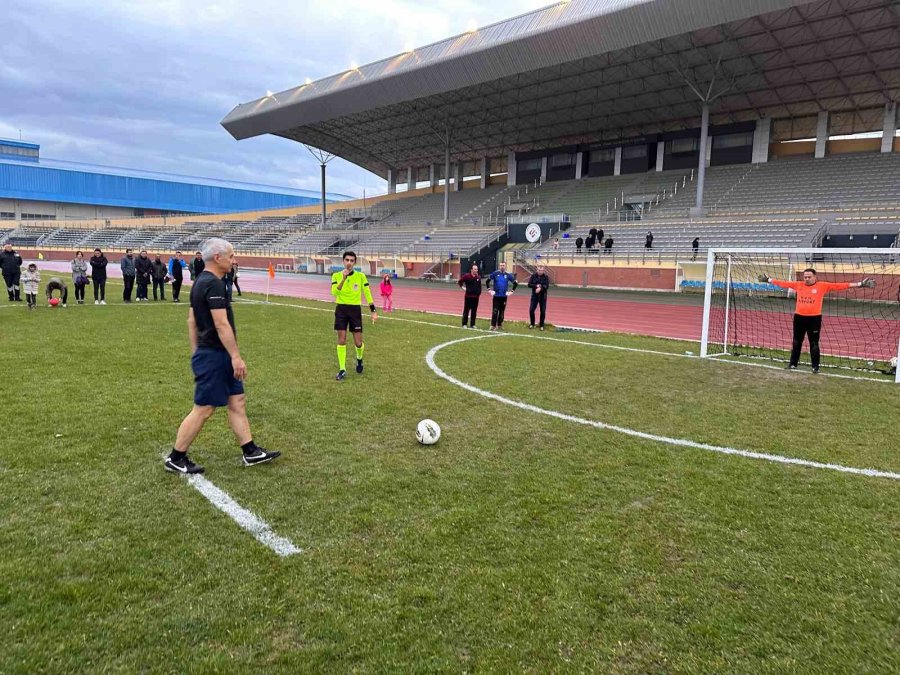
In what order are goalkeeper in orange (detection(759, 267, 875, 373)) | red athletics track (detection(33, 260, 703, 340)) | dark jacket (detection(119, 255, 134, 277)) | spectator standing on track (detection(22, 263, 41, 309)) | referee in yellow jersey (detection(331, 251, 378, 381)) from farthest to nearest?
1. dark jacket (detection(119, 255, 134, 277))
2. red athletics track (detection(33, 260, 703, 340))
3. spectator standing on track (detection(22, 263, 41, 309))
4. goalkeeper in orange (detection(759, 267, 875, 373))
5. referee in yellow jersey (detection(331, 251, 378, 381))

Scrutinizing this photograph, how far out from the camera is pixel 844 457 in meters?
5.54

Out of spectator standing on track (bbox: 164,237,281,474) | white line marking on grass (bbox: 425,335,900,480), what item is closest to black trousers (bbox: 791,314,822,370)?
white line marking on grass (bbox: 425,335,900,480)

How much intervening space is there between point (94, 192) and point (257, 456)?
102 metres

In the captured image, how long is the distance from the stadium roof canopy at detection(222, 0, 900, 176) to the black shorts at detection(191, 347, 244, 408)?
30.2 meters

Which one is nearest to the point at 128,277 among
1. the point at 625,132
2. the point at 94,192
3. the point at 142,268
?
the point at 142,268

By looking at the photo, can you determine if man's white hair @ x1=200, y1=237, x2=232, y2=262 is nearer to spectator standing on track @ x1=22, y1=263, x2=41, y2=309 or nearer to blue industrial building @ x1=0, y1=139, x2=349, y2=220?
spectator standing on track @ x1=22, y1=263, x2=41, y2=309

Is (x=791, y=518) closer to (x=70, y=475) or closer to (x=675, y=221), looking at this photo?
(x=70, y=475)

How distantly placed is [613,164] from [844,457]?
157 feet

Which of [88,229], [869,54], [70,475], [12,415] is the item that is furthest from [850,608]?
[88,229]

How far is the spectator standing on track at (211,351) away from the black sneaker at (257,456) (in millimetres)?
400

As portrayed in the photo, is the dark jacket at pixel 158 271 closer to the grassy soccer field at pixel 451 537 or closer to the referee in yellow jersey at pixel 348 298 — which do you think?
the grassy soccer field at pixel 451 537

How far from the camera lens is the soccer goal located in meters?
11.8

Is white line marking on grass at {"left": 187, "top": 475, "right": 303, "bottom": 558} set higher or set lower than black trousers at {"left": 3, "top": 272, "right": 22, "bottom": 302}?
lower

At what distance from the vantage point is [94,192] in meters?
87.4
